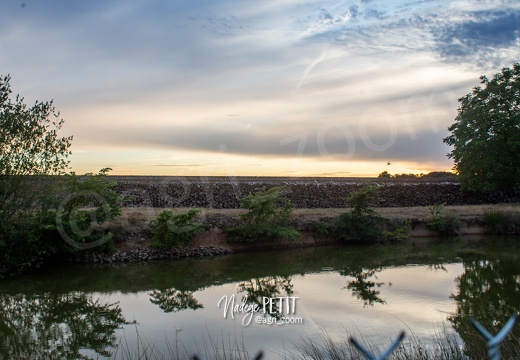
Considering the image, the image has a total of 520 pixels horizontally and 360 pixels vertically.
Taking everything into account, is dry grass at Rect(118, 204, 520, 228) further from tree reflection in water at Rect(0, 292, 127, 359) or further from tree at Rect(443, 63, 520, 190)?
tree reflection in water at Rect(0, 292, 127, 359)

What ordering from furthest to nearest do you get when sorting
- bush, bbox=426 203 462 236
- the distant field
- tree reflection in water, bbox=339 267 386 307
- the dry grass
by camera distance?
the distant field → bush, bbox=426 203 462 236 → the dry grass → tree reflection in water, bbox=339 267 386 307

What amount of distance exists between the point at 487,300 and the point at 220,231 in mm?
11547

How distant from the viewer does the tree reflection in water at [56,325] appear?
829cm

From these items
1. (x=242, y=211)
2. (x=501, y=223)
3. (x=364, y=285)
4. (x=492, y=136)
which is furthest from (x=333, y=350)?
(x=492, y=136)

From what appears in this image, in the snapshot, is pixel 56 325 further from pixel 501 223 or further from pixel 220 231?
pixel 501 223

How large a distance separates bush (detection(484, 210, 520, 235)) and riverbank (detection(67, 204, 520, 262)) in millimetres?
361

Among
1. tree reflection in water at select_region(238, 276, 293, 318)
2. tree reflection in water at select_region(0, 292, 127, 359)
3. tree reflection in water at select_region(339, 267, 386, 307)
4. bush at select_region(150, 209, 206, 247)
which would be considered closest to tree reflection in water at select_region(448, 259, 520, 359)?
tree reflection in water at select_region(339, 267, 386, 307)

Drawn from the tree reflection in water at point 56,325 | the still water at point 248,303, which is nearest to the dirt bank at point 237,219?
the still water at point 248,303

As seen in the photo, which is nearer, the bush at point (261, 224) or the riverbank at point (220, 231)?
the riverbank at point (220, 231)

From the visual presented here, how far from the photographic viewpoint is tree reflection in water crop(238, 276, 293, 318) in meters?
12.0

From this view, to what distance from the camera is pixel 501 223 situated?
83.5 feet

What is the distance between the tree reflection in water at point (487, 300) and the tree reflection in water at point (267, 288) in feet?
13.4

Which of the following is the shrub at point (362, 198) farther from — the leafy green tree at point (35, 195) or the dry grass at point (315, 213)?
the leafy green tree at point (35, 195)

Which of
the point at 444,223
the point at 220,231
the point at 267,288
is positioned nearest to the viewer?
the point at 267,288
